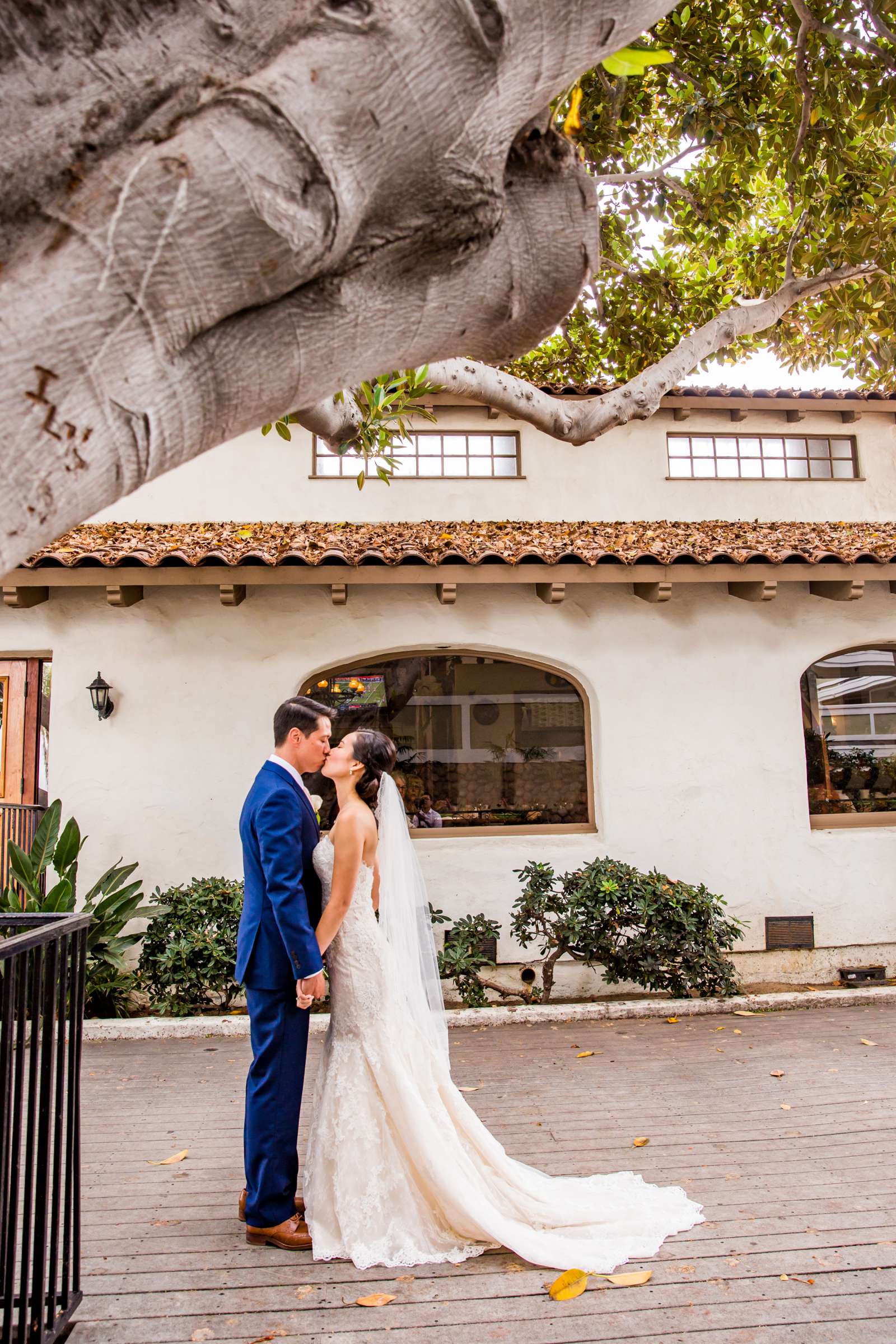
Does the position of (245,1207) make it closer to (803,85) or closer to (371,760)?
(371,760)

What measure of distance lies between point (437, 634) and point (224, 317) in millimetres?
7171

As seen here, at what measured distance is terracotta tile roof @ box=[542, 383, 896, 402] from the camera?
1048 centimetres

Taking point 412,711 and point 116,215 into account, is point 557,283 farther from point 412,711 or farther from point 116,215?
point 412,711

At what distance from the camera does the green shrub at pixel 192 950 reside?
713 cm

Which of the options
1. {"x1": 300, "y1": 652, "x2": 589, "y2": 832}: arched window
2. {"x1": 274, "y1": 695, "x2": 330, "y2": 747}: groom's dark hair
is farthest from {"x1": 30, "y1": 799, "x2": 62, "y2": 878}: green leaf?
{"x1": 274, "y1": 695, "x2": 330, "y2": 747}: groom's dark hair

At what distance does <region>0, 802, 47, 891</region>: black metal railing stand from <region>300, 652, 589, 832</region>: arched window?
2.57m

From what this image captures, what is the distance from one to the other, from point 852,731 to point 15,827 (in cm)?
827

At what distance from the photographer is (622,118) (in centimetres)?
774

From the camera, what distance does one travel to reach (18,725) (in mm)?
8500

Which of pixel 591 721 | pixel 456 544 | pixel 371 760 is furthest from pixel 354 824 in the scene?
pixel 591 721

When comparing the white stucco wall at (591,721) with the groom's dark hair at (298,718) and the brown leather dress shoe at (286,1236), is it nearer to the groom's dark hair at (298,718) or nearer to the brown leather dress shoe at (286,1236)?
the groom's dark hair at (298,718)

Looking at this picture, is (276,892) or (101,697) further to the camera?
(101,697)

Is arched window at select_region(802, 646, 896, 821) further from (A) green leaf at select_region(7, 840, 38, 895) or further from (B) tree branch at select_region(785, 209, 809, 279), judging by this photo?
(A) green leaf at select_region(7, 840, 38, 895)

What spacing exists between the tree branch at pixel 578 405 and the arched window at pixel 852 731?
3.91 m
